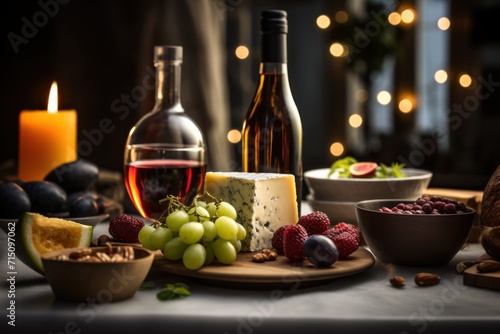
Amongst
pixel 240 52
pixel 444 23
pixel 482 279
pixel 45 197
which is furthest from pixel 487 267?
pixel 240 52

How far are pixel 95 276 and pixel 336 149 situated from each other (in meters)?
3.86

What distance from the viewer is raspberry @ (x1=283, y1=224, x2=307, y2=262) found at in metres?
1.15

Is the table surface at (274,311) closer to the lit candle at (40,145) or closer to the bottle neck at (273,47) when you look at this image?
the bottle neck at (273,47)

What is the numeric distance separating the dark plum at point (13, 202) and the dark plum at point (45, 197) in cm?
3

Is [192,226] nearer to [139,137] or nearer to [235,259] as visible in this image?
[235,259]

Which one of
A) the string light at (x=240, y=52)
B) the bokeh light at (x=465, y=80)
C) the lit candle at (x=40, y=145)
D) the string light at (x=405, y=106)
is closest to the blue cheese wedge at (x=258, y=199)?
the lit candle at (x=40, y=145)

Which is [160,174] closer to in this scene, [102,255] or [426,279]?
[102,255]

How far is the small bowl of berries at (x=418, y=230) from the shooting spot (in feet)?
3.92

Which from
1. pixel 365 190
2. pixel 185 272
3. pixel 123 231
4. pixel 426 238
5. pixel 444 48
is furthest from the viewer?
pixel 444 48

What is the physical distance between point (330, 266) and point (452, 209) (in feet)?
0.86

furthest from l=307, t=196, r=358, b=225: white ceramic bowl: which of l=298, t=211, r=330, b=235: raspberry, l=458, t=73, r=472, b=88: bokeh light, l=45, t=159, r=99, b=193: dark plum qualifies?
l=458, t=73, r=472, b=88: bokeh light

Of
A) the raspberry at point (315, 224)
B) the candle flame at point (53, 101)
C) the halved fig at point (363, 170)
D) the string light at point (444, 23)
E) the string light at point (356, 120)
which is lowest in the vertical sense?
the raspberry at point (315, 224)

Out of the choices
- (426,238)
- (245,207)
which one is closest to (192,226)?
(245,207)

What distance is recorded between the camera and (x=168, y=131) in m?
1.61
